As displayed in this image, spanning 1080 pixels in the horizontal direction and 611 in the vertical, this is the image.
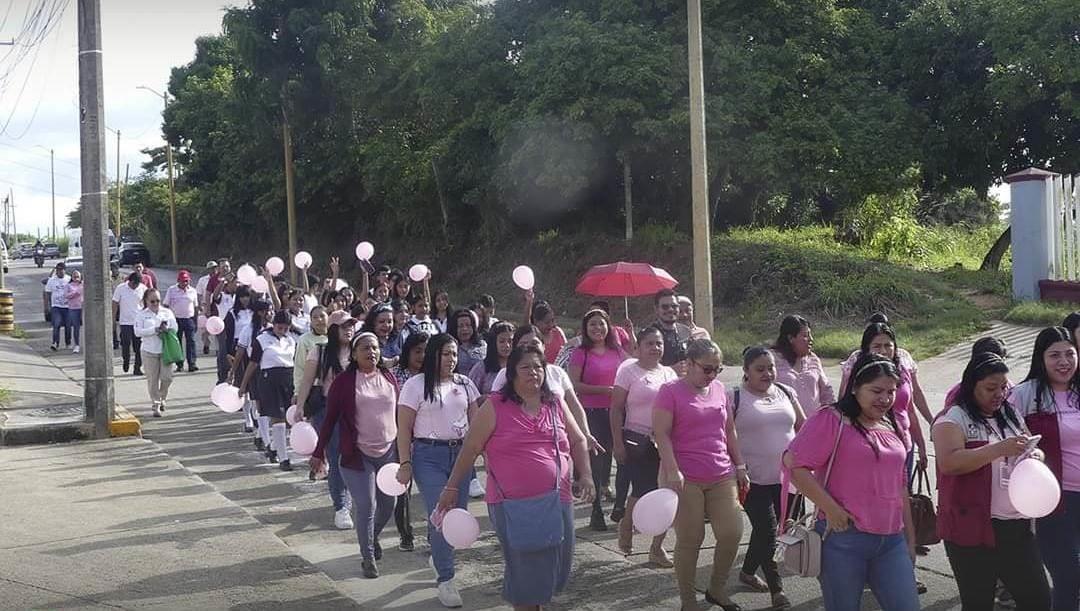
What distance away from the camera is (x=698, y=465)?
258 inches

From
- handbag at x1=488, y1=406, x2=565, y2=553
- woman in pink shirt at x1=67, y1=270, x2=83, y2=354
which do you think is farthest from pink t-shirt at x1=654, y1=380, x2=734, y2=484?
woman in pink shirt at x1=67, y1=270, x2=83, y2=354

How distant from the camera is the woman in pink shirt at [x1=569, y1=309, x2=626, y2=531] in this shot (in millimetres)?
8922

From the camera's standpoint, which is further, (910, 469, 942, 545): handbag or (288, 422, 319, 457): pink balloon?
(288, 422, 319, 457): pink balloon

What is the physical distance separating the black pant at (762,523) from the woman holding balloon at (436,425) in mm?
1717

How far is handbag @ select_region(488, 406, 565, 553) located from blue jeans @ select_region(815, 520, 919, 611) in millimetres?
1303

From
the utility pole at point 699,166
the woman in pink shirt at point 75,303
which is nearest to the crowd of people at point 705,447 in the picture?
the utility pole at point 699,166

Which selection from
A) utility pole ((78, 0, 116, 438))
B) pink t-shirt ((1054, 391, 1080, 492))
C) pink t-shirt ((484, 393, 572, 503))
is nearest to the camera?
pink t-shirt ((1054, 391, 1080, 492))

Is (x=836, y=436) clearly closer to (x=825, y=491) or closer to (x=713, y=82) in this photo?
(x=825, y=491)

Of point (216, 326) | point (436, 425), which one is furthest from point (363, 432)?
point (216, 326)

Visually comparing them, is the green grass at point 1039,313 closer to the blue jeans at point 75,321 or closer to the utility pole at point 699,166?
the utility pole at point 699,166

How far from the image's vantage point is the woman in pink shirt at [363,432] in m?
7.73

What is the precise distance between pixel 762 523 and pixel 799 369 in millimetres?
1264

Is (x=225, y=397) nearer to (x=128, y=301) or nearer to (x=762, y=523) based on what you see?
(x=762, y=523)

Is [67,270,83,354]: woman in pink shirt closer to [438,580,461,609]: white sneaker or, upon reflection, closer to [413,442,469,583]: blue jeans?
[413,442,469,583]: blue jeans
